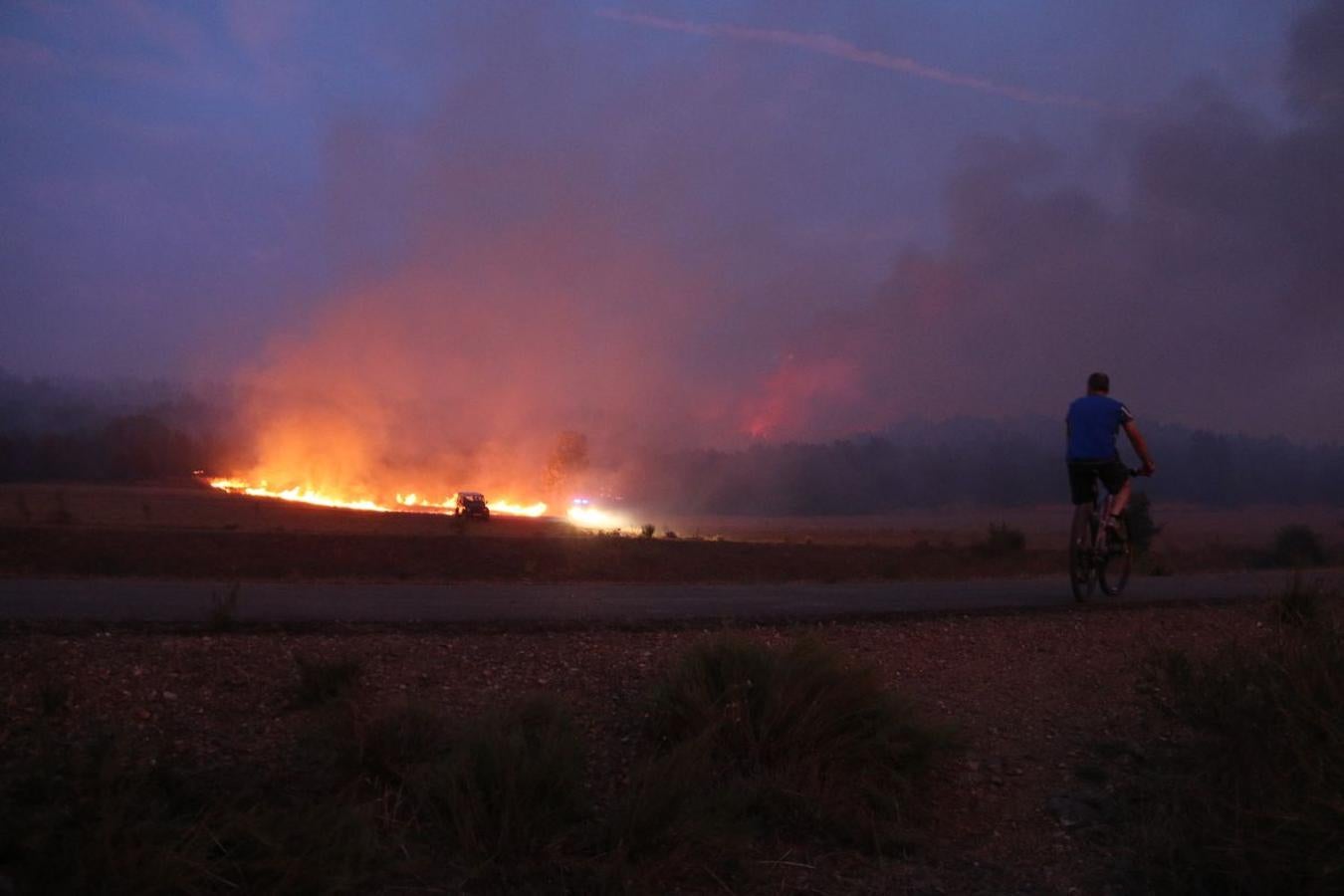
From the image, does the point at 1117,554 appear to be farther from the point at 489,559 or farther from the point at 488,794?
the point at 489,559

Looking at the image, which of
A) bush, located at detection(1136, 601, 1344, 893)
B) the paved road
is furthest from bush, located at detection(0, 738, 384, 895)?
the paved road

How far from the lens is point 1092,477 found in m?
13.2

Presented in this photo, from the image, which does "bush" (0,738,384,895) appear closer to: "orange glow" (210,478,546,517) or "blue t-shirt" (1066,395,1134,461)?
"blue t-shirt" (1066,395,1134,461)

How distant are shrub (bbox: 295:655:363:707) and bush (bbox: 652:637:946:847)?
1803 millimetres

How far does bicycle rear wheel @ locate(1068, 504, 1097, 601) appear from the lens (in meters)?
13.0

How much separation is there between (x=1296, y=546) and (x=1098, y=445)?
32.2 m

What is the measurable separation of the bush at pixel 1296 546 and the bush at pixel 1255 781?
30.8 m

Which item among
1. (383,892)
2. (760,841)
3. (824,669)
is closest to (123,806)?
(383,892)

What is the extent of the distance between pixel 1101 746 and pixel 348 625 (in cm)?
561

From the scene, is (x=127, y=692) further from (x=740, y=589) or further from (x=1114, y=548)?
(x=1114, y=548)

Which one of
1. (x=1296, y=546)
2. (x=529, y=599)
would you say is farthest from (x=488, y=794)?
(x=1296, y=546)

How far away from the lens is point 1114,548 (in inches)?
532

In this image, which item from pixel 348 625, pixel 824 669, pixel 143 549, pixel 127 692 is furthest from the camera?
pixel 143 549

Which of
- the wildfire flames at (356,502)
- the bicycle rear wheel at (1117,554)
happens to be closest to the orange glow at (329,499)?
the wildfire flames at (356,502)
